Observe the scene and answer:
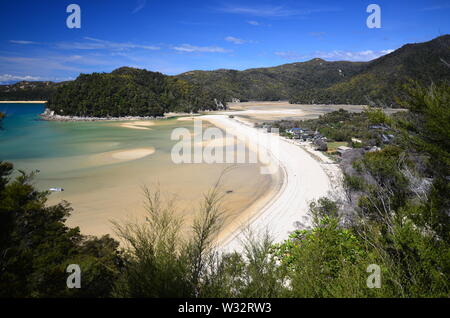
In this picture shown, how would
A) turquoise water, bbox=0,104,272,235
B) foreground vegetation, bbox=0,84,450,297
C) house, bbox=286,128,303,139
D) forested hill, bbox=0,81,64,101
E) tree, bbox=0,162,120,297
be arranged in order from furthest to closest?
forested hill, bbox=0,81,64,101, house, bbox=286,128,303,139, turquoise water, bbox=0,104,272,235, tree, bbox=0,162,120,297, foreground vegetation, bbox=0,84,450,297

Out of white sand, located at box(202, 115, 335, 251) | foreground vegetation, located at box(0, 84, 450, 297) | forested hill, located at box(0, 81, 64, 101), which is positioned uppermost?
forested hill, located at box(0, 81, 64, 101)

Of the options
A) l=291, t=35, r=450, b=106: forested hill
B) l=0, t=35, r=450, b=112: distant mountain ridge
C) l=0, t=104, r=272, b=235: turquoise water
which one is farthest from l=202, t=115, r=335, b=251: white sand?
l=291, t=35, r=450, b=106: forested hill

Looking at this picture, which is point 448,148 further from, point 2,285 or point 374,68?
point 374,68

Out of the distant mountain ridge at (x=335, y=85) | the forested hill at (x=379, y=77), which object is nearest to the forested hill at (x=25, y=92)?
the distant mountain ridge at (x=335, y=85)

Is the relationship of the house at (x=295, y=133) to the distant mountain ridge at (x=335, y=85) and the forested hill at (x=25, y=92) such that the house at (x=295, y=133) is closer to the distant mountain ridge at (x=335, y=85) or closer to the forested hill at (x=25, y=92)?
the distant mountain ridge at (x=335, y=85)

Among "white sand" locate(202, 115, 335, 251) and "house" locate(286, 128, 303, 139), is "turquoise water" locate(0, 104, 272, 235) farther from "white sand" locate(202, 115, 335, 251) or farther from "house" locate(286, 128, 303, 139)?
"house" locate(286, 128, 303, 139)

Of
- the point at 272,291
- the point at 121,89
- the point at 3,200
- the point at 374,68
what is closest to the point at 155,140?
the point at 3,200
